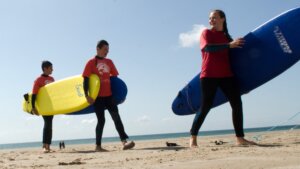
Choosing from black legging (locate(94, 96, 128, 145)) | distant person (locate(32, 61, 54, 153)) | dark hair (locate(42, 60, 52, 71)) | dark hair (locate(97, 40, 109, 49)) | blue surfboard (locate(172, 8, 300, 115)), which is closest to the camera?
blue surfboard (locate(172, 8, 300, 115))

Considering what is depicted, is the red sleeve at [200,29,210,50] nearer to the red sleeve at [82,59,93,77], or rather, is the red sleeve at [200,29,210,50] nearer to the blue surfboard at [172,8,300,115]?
the blue surfboard at [172,8,300,115]

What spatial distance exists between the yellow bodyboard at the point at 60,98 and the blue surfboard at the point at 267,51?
2673mm

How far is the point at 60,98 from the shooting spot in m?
6.89

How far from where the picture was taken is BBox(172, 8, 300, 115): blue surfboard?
4.89 m

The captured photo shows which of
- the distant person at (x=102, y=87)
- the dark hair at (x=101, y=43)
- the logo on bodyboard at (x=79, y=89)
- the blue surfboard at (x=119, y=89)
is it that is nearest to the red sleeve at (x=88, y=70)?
the distant person at (x=102, y=87)

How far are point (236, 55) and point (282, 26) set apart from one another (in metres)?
0.72

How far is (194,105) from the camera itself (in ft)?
19.4

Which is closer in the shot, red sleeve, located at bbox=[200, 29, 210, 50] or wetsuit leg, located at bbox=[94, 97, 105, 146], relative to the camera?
red sleeve, located at bbox=[200, 29, 210, 50]

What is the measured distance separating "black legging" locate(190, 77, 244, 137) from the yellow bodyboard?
8.50 feet

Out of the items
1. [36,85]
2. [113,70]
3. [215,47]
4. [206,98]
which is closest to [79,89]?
[36,85]

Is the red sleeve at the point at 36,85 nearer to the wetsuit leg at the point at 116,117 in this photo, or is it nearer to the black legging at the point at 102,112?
the black legging at the point at 102,112

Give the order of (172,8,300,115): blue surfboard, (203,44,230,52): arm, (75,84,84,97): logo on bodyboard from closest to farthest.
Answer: (203,44,230,52): arm → (172,8,300,115): blue surfboard → (75,84,84,97): logo on bodyboard

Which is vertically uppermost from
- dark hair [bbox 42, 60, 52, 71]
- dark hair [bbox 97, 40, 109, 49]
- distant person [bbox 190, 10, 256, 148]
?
dark hair [bbox 97, 40, 109, 49]

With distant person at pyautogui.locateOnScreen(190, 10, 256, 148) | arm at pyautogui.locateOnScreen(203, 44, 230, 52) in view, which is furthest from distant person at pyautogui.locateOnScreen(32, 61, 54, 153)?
arm at pyautogui.locateOnScreen(203, 44, 230, 52)
